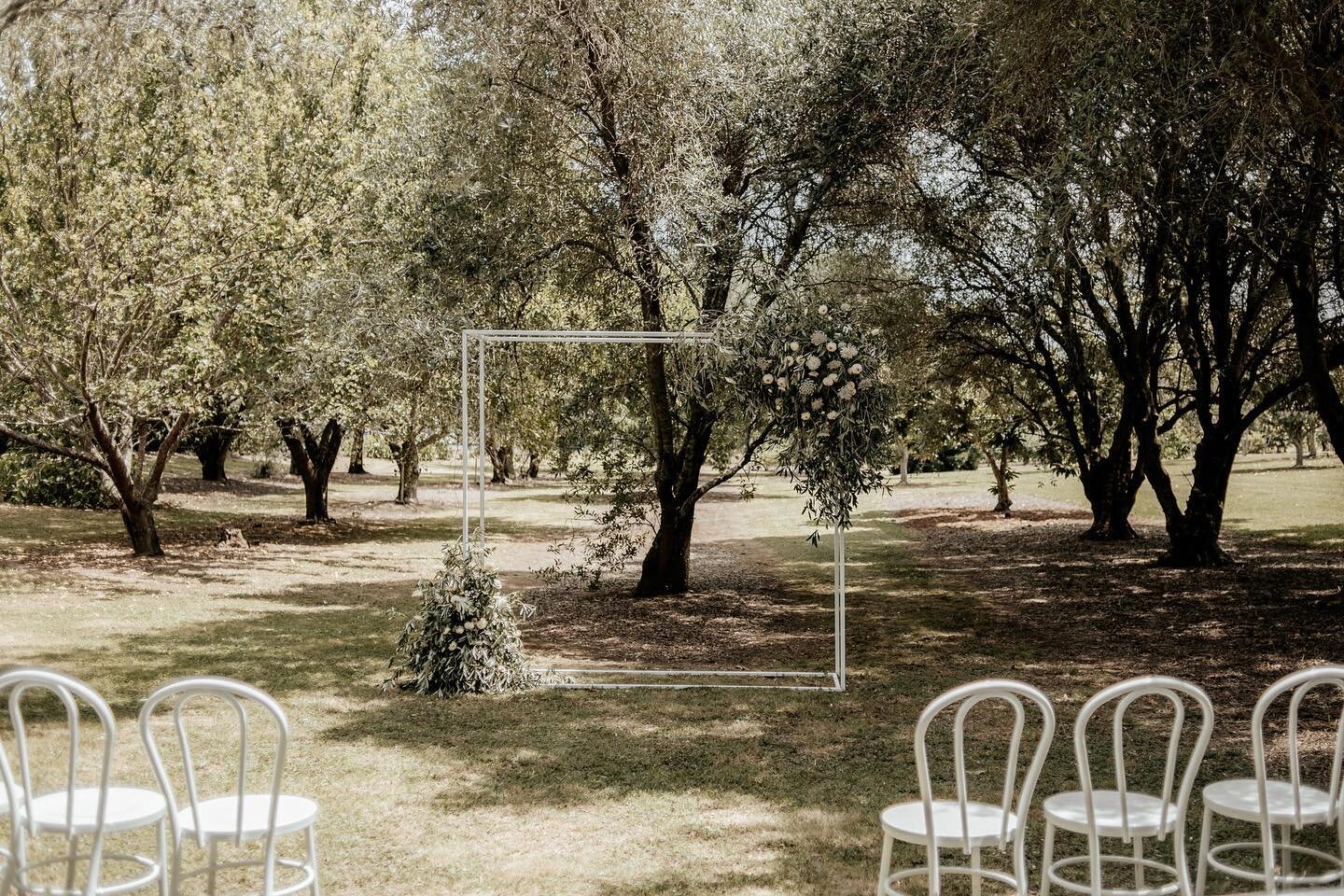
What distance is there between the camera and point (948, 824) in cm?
380

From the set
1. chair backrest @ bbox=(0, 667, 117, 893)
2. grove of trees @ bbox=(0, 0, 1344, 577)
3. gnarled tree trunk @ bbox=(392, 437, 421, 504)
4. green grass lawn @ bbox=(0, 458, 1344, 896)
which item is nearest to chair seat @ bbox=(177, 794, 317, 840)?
chair backrest @ bbox=(0, 667, 117, 893)

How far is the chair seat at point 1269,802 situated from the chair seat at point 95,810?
12.0 feet

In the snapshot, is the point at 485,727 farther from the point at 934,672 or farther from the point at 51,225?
the point at 51,225

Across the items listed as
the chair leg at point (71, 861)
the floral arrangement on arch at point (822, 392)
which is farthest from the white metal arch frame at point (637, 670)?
the chair leg at point (71, 861)

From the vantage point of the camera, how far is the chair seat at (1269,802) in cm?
390

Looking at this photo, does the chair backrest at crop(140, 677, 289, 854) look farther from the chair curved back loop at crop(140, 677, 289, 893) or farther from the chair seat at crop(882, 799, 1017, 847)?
the chair seat at crop(882, 799, 1017, 847)

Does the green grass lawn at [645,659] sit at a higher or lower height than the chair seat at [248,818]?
lower

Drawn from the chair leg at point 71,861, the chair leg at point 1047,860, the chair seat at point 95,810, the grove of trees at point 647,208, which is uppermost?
the grove of trees at point 647,208

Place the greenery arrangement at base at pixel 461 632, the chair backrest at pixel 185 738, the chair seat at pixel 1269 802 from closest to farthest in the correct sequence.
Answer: the chair backrest at pixel 185 738, the chair seat at pixel 1269 802, the greenery arrangement at base at pixel 461 632

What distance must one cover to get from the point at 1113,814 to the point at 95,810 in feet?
11.3

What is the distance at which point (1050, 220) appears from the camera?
24.8 ft

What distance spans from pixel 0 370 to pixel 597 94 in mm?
9163

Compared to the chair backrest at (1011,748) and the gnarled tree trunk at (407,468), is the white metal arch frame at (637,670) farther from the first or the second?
the gnarled tree trunk at (407,468)

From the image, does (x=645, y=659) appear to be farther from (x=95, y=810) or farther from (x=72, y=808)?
(x=72, y=808)
